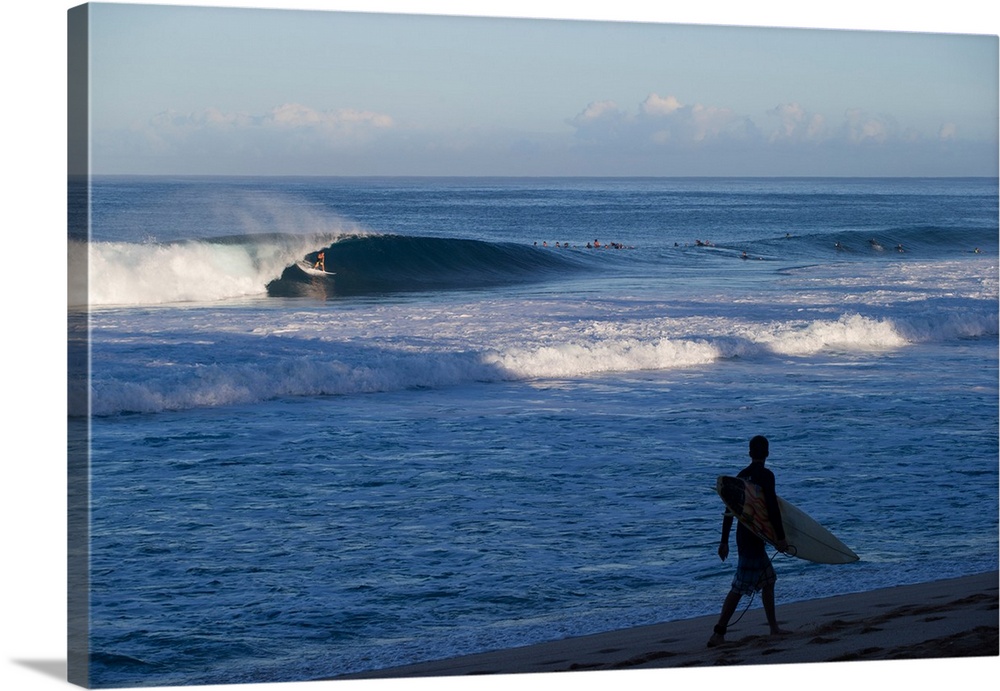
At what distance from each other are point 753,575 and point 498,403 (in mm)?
3384

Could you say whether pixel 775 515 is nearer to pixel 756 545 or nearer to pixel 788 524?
pixel 756 545

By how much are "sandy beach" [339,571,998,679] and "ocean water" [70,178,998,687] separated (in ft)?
0.54

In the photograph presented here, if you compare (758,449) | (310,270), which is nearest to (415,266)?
(310,270)

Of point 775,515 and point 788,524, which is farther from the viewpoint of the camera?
point 788,524

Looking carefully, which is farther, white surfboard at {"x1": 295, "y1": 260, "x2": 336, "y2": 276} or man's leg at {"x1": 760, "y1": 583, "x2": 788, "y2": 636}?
white surfboard at {"x1": 295, "y1": 260, "x2": 336, "y2": 276}

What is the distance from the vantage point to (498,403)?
9.27m

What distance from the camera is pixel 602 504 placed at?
306 inches

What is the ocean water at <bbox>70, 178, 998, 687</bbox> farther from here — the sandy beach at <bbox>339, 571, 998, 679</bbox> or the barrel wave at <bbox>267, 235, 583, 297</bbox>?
the sandy beach at <bbox>339, 571, 998, 679</bbox>

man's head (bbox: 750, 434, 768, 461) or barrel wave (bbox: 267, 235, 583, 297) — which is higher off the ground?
barrel wave (bbox: 267, 235, 583, 297)

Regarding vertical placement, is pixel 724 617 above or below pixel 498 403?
below

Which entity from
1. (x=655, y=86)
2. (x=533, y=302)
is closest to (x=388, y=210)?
(x=533, y=302)

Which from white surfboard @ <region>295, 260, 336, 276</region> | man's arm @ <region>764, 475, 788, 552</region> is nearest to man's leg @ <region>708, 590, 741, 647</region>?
man's arm @ <region>764, 475, 788, 552</region>

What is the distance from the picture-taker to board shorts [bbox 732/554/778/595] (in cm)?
611

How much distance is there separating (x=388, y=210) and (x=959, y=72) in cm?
390
